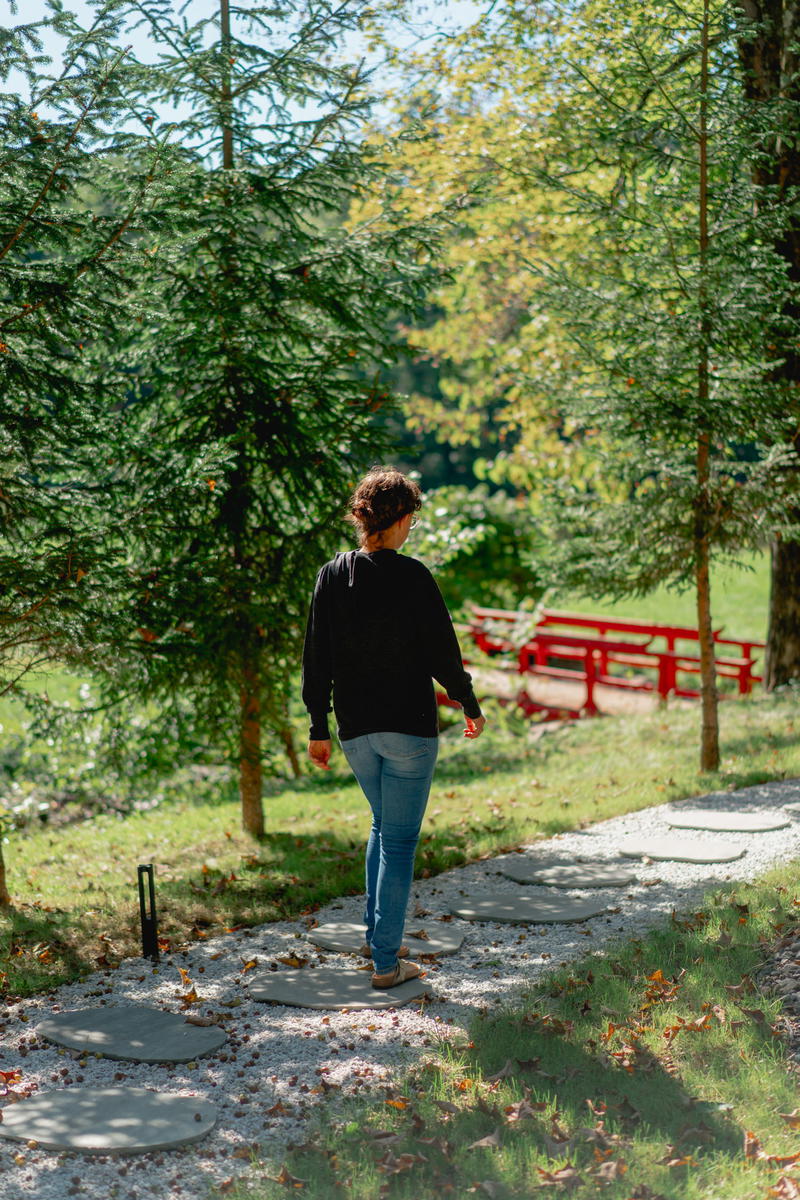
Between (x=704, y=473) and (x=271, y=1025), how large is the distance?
568 centimetres

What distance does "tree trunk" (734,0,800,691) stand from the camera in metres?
8.26

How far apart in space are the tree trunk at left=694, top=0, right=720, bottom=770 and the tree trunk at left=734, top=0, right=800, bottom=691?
1.25ft

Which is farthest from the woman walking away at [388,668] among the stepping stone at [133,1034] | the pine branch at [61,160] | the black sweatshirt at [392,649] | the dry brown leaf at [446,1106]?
the pine branch at [61,160]

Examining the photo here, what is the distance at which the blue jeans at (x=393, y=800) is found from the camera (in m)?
4.45

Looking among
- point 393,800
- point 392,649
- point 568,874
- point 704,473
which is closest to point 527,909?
point 568,874

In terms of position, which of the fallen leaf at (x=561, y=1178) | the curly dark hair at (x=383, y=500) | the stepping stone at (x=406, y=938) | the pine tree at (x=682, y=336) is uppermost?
the pine tree at (x=682, y=336)

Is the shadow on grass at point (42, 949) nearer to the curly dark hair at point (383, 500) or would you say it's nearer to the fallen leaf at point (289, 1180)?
the fallen leaf at point (289, 1180)

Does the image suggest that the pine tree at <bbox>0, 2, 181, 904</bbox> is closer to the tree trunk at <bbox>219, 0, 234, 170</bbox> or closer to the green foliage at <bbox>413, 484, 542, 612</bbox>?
the tree trunk at <bbox>219, 0, 234, 170</bbox>

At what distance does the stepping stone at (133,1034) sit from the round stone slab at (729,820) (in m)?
3.83

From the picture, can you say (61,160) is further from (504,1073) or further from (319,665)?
(504,1073)

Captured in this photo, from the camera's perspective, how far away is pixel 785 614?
1181 centimetres

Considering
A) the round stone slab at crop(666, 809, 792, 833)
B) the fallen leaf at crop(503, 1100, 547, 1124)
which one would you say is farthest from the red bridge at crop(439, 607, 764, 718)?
the fallen leaf at crop(503, 1100, 547, 1124)

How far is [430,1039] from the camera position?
13.9ft

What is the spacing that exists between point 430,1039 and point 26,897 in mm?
3886
